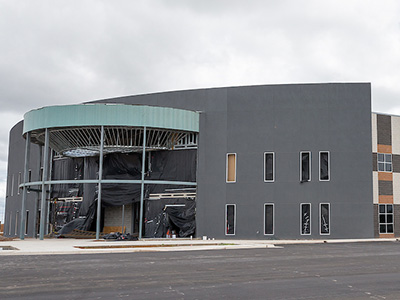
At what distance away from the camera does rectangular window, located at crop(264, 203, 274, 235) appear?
103ft

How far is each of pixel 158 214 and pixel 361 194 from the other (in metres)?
12.9

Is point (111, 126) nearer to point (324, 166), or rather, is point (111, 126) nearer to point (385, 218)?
point (324, 166)

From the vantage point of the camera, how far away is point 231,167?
32.6 meters

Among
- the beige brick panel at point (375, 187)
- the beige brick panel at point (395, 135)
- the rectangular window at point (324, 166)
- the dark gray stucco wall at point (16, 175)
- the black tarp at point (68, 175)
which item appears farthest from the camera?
the dark gray stucco wall at point (16, 175)

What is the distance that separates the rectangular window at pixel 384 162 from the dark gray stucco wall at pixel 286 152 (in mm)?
1676

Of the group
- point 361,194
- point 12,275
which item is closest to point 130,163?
point 361,194

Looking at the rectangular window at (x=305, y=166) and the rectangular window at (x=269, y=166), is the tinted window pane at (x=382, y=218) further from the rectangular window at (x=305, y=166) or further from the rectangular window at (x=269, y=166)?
the rectangular window at (x=269, y=166)

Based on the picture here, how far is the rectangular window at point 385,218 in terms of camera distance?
31953 millimetres

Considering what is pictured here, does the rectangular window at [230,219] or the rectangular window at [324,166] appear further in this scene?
the rectangular window at [230,219]

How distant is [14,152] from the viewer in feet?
156

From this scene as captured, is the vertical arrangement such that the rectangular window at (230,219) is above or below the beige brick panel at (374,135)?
A: below

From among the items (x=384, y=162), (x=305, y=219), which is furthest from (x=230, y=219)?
(x=384, y=162)

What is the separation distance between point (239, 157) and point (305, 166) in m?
4.21

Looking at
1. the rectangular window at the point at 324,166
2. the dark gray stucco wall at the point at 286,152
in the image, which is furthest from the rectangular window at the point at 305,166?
the rectangular window at the point at 324,166
